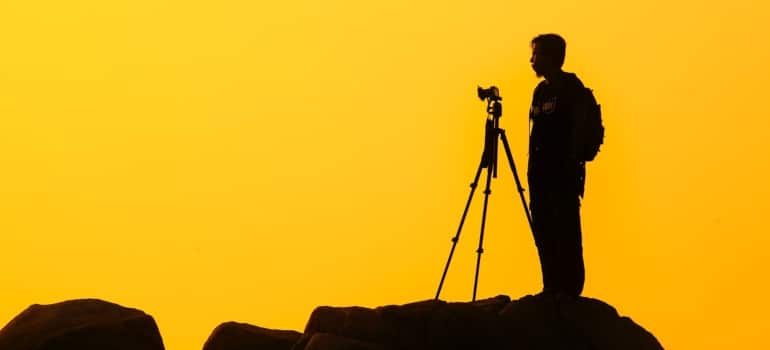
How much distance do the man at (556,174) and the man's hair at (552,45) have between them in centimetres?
2

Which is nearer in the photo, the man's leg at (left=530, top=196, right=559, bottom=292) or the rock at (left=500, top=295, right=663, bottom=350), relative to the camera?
the rock at (left=500, top=295, right=663, bottom=350)

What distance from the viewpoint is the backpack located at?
52.0ft

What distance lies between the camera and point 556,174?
52.9 feet

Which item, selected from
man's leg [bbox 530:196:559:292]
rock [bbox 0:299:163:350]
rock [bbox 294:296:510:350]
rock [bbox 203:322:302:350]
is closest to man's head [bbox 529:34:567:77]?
man's leg [bbox 530:196:559:292]

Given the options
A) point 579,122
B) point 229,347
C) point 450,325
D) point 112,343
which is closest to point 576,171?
point 579,122

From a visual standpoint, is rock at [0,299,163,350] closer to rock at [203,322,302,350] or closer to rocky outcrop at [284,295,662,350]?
rock at [203,322,302,350]

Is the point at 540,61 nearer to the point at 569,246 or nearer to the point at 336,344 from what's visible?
the point at 569,246

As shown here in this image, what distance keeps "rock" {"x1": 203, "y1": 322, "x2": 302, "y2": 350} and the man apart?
381 cm

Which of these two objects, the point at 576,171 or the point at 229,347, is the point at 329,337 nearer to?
the point at 229,347

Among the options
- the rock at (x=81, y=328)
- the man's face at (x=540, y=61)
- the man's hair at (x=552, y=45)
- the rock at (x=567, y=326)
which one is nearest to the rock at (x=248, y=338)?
Answer: the rock at (x=81, y=328)

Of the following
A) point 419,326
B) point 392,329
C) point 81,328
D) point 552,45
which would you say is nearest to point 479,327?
point 419,326

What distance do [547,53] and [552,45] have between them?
13cm

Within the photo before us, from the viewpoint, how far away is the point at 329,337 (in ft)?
49.8

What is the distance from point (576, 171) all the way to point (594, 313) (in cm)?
201
